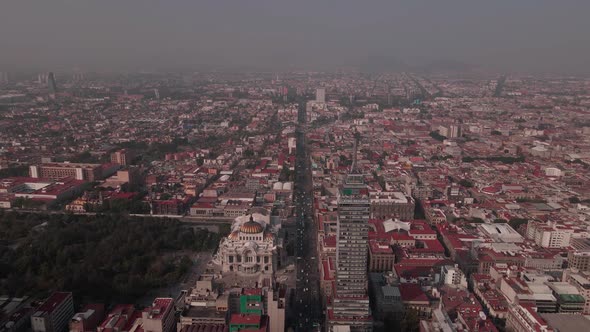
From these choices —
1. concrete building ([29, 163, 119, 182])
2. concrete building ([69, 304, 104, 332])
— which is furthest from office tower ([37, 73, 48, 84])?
concrete building ([69, 304, 104, 332])

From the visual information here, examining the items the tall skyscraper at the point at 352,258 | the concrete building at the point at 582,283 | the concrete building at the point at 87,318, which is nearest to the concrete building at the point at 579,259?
the concrete building at the point at 582,283

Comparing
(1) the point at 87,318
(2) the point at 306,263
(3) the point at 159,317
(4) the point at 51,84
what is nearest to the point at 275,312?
(3) the point at 159,317

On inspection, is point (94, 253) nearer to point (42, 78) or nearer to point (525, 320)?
point (525, 320)

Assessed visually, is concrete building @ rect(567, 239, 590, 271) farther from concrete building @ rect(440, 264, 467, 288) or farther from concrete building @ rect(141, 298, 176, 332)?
concrete building @ rect(141, 298, 176, 332)

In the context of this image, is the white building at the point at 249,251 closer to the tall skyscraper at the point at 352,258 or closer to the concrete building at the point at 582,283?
the tall skyscraper at the point at 352,258

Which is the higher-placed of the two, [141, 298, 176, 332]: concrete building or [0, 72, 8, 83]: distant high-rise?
[0, 72, 8, 83]: distant high-rise

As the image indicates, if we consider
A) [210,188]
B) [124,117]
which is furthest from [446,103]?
[210,188]

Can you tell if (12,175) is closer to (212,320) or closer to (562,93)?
(212,320)

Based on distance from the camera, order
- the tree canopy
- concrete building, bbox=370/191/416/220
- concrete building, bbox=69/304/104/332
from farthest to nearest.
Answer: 1. concrete building, bbox=370/191/416/220
2. the tree canopy
3. concrete building, bbox=69/304/104/332
